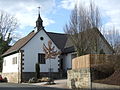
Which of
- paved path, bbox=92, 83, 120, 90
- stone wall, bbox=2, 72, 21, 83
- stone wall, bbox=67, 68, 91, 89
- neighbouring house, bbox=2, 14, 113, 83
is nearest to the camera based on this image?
paved path, bbox=92, 83, 120, 90

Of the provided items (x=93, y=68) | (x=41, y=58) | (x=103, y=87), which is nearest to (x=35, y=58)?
(x=41, y=58)

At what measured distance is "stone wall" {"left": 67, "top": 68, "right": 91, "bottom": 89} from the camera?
965 inches

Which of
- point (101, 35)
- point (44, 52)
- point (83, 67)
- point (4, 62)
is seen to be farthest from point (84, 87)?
point (4, 62)

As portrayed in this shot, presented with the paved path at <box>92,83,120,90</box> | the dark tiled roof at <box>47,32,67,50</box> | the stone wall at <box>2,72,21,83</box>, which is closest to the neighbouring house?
the stone wall at <box>2,72,21,83</box>

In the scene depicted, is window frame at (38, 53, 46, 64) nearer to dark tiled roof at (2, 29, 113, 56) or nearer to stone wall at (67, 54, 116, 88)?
dark tiled roof at (2, 29, 113, 56)

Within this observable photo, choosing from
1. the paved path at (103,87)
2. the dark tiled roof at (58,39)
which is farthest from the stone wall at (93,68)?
the dark tiled roof at (58,39)

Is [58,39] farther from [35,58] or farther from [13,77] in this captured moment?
[13,77]

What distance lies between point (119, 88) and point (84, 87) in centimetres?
633

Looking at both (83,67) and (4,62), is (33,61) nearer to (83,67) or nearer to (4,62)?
(4,62)

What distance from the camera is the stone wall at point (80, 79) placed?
80.5ft

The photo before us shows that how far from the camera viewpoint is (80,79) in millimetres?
26984

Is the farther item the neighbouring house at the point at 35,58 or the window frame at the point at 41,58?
the window frame at the point at 41,58

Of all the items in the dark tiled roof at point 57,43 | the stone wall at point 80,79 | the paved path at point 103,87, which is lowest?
the paved path at point 103,87

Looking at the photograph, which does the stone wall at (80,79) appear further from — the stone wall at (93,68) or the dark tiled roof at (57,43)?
the dark tiled roof at (57,43)
